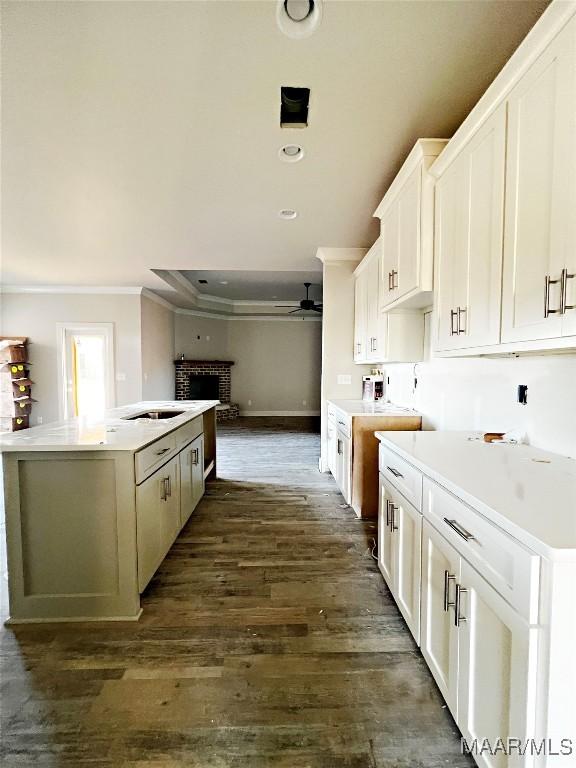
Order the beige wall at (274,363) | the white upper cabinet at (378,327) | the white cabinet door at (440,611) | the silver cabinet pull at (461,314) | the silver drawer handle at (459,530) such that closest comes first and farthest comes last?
the silver drawer handle at (459,530) < the white cabinet door at (440,611) < the silver cabinet pull at (461,314) < the white upper cabinet at (378,327) < the beige wall at (274,363)

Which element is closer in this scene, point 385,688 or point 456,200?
point 385,688

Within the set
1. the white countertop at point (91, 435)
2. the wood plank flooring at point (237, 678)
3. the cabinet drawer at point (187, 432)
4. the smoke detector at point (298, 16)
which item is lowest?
the wood plank flooring at point (237, 678)

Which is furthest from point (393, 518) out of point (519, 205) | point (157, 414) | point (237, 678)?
point (157, 414)

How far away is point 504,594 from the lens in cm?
94

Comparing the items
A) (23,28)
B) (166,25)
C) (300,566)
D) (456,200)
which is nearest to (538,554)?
(456,200)

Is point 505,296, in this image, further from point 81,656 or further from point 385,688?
point 81,656

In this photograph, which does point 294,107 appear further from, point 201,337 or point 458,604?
point 201,337

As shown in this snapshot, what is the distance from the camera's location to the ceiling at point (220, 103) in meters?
1.58

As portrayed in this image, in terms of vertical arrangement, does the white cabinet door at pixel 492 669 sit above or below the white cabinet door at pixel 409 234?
below

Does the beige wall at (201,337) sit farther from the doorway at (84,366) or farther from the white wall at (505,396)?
the white wall at (505,396)

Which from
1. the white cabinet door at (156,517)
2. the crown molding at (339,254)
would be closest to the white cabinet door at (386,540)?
the white cabinet door at (156,517)

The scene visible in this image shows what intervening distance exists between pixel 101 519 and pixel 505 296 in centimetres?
217

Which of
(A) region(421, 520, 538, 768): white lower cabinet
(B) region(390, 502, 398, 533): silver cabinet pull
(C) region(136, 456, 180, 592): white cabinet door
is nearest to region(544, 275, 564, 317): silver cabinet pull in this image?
(A) region(421, 520, 538, 768): white lower cabinet

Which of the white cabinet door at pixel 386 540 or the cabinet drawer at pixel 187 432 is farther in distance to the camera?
the cabinet drawer at pixel 187 432
